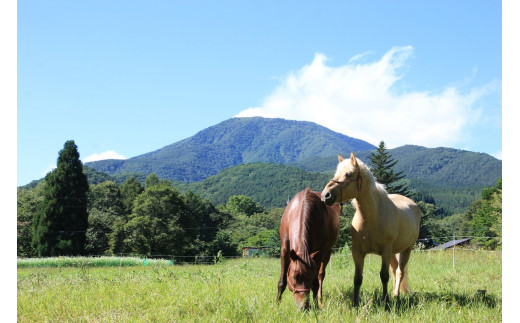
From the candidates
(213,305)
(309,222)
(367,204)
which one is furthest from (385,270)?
(213,305)

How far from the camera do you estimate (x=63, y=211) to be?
37.0 meters

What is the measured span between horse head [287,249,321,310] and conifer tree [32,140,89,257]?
35.9 m

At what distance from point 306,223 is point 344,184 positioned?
2.39 feet

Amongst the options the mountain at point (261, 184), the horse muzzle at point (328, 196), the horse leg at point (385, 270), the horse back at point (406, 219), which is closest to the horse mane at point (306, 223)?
the horse muzzle at point (328, 196)

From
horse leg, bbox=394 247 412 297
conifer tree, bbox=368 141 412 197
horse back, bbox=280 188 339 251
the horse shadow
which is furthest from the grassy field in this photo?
conifer tree, bbox=368 141 412 197

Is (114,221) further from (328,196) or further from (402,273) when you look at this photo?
(328,196)

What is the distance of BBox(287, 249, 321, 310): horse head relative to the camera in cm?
442

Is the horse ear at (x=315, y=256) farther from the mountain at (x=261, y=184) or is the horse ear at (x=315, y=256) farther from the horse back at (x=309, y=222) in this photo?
the mountain at (x=261, y=184)

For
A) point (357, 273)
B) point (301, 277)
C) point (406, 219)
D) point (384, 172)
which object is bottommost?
point (357, 273)
